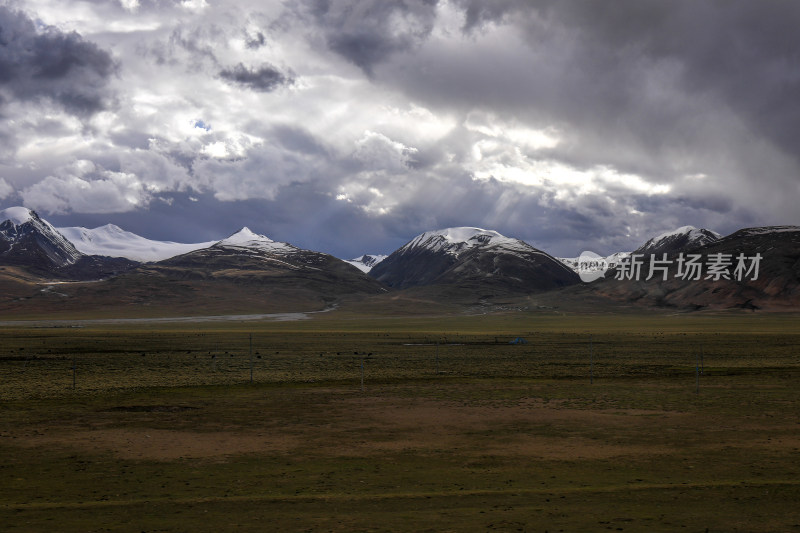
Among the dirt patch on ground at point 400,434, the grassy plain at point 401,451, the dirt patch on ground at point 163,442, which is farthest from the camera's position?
Answer: the dirt patch on ground at point 400,434

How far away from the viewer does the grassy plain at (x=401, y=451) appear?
1511 centimetres

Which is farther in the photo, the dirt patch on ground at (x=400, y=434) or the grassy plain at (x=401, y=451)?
the dirt patch on ground at (x=400, y=434)

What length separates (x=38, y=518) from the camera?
585 inches

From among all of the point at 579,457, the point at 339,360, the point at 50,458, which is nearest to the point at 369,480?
the point at 579,457

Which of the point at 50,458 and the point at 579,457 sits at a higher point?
the point at 579,457

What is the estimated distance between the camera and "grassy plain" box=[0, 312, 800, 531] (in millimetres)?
15109

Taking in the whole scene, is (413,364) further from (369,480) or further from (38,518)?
(38,518)

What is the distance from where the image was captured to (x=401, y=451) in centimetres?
2289

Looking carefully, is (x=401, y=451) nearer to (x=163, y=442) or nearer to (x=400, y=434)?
(x=400, y=434)

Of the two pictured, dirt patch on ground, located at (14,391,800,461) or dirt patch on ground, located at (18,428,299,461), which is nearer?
dirt patch on ground, located at (18,428,299,461)

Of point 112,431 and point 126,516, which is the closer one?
point 126,516

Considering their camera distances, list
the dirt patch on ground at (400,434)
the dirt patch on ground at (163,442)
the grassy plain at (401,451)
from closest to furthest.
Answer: the grassy plain at (401,451) < the dirt patch on ground at (163,442) < the dirt patch on ground at (400,434)

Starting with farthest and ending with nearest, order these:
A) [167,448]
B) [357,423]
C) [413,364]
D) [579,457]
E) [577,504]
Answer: [413,364], [357,423], [167,448], [579,457], [577,504]

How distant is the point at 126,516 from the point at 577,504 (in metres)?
10.7
